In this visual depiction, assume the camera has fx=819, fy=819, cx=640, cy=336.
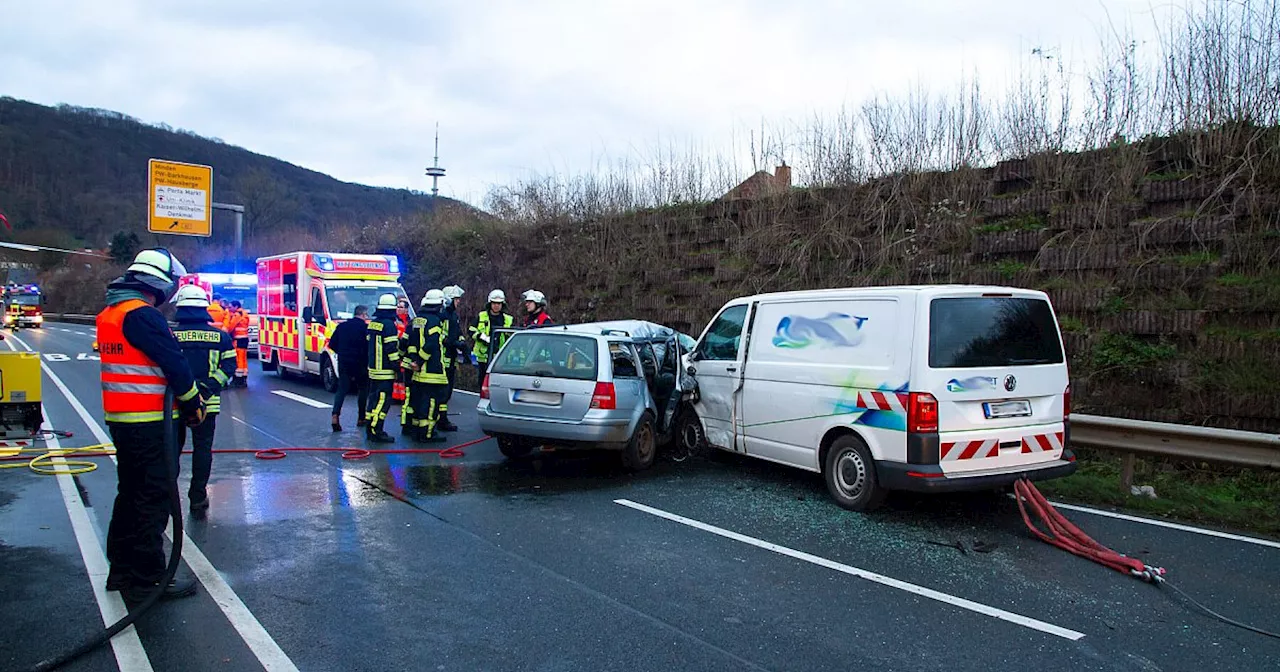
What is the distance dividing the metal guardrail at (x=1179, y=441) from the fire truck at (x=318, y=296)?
10259mm

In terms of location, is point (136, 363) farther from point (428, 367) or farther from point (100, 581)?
point (428, 367)

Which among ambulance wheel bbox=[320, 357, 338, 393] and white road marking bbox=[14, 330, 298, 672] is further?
ambulance wheel bbox=[320, 357, 338, 393]

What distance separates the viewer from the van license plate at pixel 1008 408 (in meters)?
6.21

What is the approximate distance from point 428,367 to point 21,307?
135ft

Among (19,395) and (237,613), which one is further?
(19,395)

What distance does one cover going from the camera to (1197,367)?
8.84 meters

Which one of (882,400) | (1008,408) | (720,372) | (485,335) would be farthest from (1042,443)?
(485,335)

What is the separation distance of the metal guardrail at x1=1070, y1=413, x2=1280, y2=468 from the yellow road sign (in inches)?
1019

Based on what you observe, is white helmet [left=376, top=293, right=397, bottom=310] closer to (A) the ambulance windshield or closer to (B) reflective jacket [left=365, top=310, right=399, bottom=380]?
(B) reflective jacket [left=365, top=310, right=399, bottom=380]

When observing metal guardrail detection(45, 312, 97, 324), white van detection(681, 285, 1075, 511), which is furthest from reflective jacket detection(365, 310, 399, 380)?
metal guardrail detection(45, 312, 97, 324)

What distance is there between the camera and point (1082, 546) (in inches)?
223

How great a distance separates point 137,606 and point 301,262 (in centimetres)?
1193

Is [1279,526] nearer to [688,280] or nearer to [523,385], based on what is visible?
[523,385]

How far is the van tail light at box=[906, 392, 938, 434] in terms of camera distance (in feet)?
19.8
